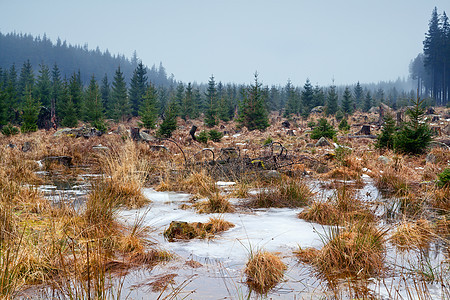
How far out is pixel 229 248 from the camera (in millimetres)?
3693

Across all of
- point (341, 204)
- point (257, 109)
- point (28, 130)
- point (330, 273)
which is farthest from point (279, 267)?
point (257, 109)

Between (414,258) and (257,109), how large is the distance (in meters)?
28.3

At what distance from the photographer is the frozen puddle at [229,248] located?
268 cm

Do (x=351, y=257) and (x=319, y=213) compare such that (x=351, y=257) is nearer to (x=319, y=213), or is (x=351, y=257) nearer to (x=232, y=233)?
(x=232, y=233)

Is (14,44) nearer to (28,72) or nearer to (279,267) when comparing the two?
(28,72)

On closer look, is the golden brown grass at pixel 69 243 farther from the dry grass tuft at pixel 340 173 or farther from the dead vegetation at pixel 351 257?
the dry grass tuft at pixel 340 173

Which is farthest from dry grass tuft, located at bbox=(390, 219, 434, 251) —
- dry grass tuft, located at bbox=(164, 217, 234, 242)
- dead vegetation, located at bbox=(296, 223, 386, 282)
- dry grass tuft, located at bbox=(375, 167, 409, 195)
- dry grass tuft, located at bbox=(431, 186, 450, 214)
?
dry grass tuft, located at bbox=(375, 167, 409, 195)

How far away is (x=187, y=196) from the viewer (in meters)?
7.09

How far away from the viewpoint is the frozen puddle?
106 inches

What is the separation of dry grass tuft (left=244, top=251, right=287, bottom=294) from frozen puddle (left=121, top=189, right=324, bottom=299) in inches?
2.6

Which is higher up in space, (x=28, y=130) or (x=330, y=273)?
(x=28, y=130)

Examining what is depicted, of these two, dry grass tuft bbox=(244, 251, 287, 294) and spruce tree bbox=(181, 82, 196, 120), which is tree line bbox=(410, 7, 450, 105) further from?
dry grass tuft bbox=(244, 251, 287, 294)

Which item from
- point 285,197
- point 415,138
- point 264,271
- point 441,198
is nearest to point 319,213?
point 285,197

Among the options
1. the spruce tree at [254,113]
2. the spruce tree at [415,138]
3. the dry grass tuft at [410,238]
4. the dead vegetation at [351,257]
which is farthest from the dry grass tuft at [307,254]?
the spruce tree at [254,113]
